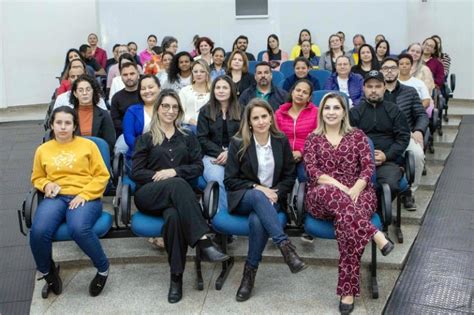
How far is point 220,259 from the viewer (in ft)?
11.6

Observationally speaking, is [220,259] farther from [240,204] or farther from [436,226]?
[436,226]

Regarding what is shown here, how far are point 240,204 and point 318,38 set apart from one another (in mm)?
6396

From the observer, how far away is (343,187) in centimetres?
354

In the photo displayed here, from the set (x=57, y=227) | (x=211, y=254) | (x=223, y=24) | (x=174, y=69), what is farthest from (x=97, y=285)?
(x=223, y=24)

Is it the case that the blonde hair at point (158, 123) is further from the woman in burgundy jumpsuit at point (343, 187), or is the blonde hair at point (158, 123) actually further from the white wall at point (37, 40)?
the white wall at point (37, 40)

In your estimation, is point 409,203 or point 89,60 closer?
point 409,203

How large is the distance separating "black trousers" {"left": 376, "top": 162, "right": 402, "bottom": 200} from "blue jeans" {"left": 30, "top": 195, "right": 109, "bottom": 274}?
1981mm

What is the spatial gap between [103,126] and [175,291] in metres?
1.63

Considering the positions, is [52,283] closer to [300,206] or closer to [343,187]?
[300,206]

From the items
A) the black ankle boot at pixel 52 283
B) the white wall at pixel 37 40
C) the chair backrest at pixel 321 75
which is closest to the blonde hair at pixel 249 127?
the black ankle boot at pixel 52 283

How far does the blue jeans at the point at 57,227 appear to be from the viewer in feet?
11.2

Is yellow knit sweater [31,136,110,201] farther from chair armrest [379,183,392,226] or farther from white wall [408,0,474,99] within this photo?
white wall [408,0,474,99]

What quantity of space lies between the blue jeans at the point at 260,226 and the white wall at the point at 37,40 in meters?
8.08

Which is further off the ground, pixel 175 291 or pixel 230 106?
pixel 230 106
